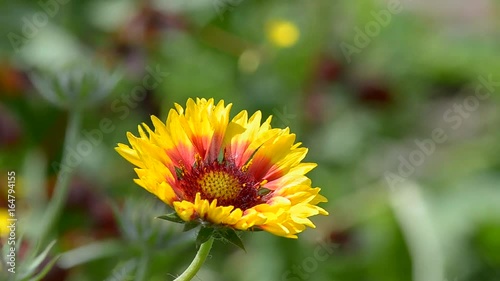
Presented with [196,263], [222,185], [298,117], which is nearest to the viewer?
[196,263]

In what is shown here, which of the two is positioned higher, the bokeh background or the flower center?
the bokeh background

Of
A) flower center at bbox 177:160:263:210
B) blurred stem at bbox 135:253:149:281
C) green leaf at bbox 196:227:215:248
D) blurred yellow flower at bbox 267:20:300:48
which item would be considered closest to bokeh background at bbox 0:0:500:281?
blurred yellow flower at bbox 267:20:300:48

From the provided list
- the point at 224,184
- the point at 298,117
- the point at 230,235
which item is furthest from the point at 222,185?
the point at 298,117

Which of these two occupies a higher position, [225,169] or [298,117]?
[298,117]

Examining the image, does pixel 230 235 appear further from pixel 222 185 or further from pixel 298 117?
pixel 298 117

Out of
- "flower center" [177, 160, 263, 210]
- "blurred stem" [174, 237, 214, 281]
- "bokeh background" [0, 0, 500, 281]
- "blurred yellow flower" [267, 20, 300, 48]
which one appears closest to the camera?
"blurred stem" [174, 237, 214, 281]

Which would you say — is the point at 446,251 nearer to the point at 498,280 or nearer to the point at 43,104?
the point at 498,280

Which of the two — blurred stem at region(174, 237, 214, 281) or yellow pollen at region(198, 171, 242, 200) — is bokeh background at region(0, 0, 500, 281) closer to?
yellow pollen at region(198, 171, 242, 200)
